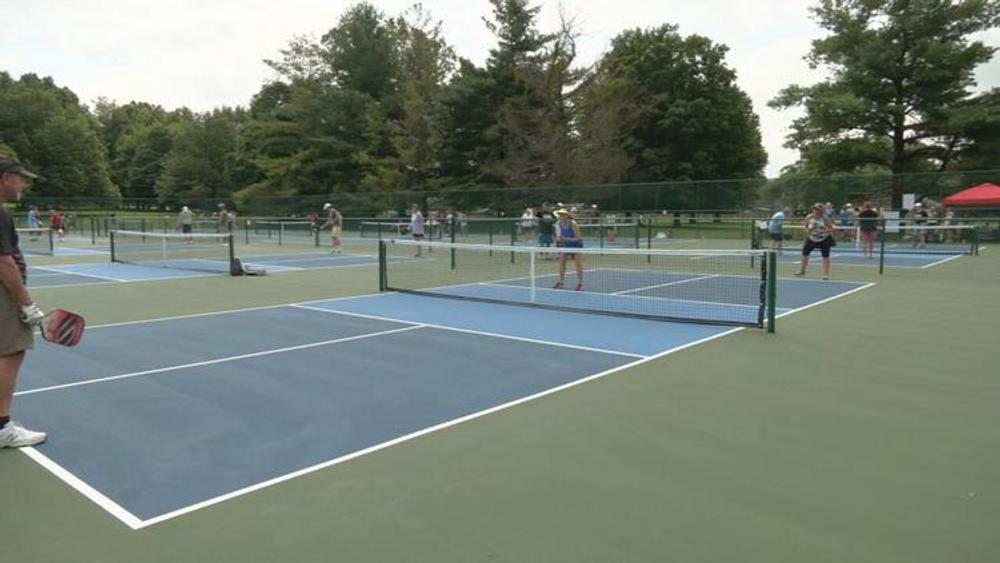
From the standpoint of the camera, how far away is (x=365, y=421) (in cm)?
533

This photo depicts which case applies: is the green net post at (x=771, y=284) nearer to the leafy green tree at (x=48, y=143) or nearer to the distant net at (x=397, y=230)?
the distant net at (x=397, y=230)

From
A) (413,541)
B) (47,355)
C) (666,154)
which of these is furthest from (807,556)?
(666,154)

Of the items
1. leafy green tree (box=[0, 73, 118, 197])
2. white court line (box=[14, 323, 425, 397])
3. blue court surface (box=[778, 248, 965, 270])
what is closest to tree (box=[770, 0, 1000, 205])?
blue court surface (box=[778, 248, 965, 270])

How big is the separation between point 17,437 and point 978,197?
97.0ft

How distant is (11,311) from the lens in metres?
4.66

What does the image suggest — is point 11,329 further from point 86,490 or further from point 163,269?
point 163,269

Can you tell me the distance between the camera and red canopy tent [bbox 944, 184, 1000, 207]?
2558cm

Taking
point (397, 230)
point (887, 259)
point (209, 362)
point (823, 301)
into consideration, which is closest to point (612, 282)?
point (823, 301)

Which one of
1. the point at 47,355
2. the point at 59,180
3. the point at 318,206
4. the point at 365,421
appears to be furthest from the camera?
the point at 59,180

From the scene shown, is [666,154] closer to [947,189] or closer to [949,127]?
[949,127]

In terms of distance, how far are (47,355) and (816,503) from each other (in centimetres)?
760

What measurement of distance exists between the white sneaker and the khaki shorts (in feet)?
1.76

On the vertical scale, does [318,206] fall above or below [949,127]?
below

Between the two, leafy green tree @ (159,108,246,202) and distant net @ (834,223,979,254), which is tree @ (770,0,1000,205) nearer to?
distant net @ (834,223,979,254)
